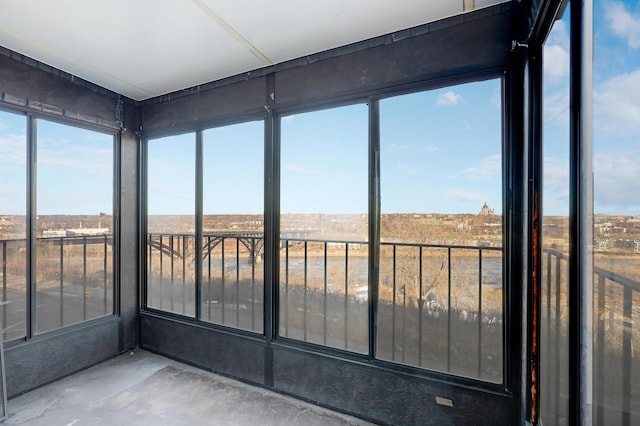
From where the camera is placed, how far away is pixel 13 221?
7.89 feet

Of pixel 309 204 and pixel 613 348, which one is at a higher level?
pixel 309 204

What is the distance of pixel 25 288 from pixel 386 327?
2928 mm

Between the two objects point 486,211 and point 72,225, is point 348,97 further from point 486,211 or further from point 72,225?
point 72,225

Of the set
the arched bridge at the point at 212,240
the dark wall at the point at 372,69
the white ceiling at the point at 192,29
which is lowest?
the arched bridge at the point at 212,240

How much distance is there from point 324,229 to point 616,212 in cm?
203

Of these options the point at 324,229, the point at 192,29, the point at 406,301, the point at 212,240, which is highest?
the point at 192,29

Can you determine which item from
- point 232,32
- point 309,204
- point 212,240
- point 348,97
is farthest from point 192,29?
point 212,240

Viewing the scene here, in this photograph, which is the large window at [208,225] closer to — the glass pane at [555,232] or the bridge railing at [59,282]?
the bridge railing at [59,282]

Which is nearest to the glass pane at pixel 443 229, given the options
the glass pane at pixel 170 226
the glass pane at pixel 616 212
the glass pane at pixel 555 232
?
the glass pane at pixel 555 232

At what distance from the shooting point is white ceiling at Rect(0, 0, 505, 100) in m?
1.76

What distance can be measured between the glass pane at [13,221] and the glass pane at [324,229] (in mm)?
2072

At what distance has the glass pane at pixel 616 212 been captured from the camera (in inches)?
29.3

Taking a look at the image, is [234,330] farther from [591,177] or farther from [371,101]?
[591,177]

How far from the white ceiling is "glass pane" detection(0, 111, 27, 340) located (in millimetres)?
641
